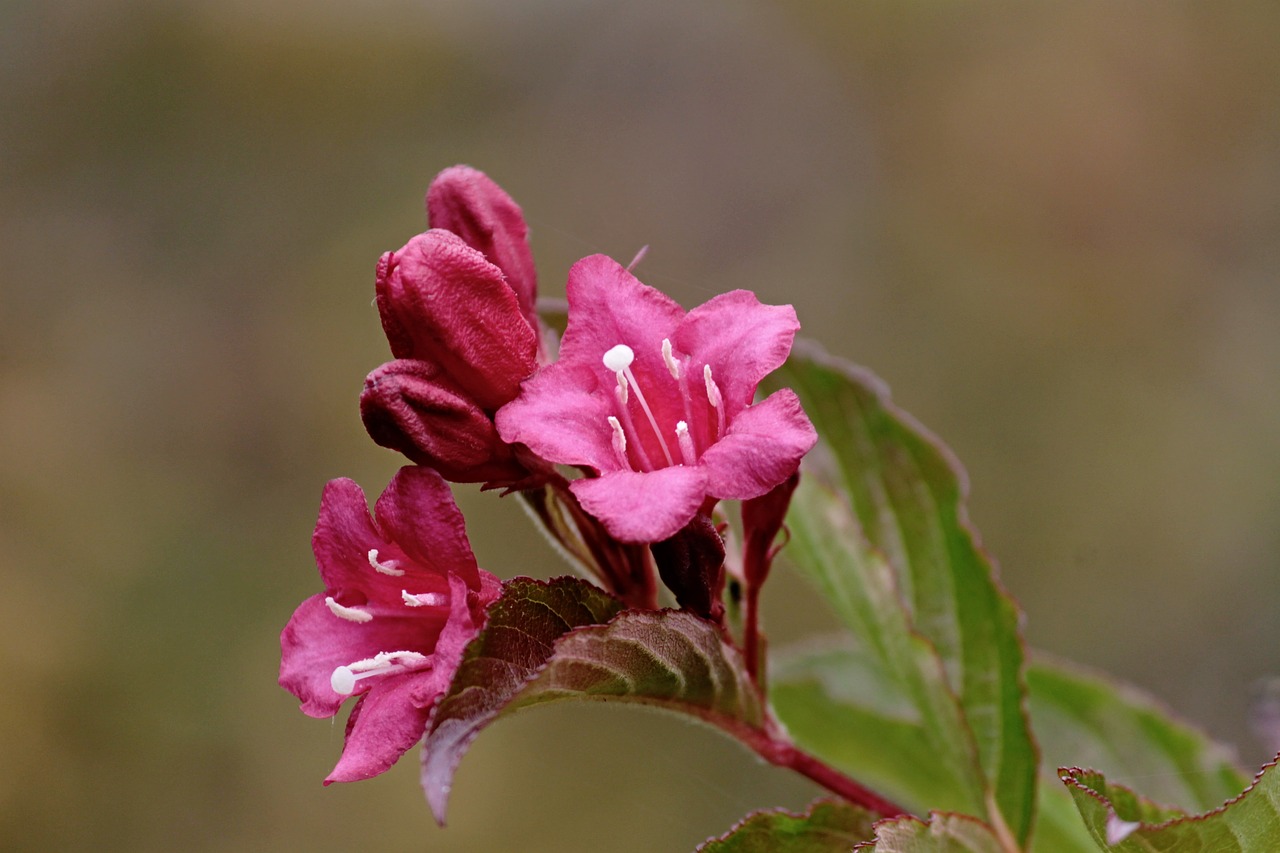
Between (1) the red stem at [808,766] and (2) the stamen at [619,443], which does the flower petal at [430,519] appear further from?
(1) the red stem at [808,766]

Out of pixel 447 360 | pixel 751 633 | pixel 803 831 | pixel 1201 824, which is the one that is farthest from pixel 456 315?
pixel 1201 824

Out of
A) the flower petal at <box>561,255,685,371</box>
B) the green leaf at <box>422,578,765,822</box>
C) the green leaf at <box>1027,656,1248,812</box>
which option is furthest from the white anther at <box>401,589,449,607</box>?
the green leaf at <box>1027,656,1248,812</box>

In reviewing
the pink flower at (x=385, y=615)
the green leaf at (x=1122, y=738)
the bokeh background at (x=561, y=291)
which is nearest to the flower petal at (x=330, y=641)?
the pink flower at (x=385, y=615)

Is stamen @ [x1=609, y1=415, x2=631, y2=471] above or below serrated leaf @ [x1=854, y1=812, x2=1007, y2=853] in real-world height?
above

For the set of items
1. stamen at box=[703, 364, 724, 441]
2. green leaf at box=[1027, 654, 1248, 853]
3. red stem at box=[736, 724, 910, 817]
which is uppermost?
green leaf at box=[1027, 654, 1248, 853]

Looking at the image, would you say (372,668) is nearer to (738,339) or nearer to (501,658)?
(501,658)

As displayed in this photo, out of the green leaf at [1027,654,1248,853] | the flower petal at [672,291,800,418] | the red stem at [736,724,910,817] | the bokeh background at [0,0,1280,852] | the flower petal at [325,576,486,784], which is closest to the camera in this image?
the flower petal at [325,576,486,784]

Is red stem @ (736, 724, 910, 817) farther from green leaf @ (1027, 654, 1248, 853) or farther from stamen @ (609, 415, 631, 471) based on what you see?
green leaf @ (1027, 654, 1248, 853)

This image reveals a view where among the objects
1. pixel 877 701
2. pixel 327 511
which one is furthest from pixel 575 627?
pixel 877 701
